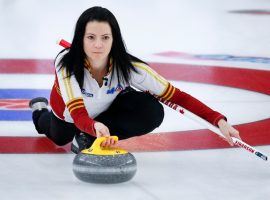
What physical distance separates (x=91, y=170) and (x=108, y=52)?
48 cm

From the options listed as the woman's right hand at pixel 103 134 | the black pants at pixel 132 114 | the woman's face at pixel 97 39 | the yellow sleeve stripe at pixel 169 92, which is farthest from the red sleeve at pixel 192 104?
the woman's right hand at pixel 103 134

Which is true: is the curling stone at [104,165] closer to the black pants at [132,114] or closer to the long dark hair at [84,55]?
the long dark hair at [84,55]

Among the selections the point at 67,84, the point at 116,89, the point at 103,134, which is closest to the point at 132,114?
the point at 116,89

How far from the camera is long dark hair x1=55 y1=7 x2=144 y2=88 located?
2566mm

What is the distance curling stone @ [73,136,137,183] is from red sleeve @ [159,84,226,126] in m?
0.42

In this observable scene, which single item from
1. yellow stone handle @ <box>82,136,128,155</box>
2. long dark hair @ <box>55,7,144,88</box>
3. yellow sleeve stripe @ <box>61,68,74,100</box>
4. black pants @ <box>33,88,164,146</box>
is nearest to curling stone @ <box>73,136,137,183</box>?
yellow stone handle @ <box>82,136,128,155</box>

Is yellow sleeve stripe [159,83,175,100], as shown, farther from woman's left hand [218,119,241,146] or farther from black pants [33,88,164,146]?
woman's left hand [218,119,241,146]

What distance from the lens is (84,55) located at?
2.64 m

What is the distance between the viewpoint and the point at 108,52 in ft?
8.52

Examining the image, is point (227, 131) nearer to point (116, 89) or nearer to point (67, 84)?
point (116, 89)

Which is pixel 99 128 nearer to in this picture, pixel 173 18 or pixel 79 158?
pixel 79 158

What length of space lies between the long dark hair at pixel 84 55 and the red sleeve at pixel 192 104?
181 mm

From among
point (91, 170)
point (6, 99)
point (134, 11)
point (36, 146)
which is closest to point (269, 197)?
point (91, 170)

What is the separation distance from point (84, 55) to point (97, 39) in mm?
122
